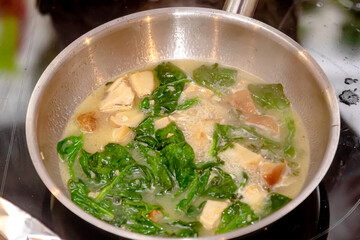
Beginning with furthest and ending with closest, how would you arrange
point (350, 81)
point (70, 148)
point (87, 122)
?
point (350, 81)
point (87, 122)
point (70, 148)

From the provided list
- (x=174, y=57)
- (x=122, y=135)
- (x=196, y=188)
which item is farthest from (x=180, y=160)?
(x=174, y=57)

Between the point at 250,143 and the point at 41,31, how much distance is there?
1.66m

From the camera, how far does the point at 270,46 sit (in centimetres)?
264

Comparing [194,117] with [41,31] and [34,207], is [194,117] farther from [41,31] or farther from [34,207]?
[41,31]

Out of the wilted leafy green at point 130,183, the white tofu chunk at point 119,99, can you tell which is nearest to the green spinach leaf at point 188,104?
the white tofu chunk at point 119,99

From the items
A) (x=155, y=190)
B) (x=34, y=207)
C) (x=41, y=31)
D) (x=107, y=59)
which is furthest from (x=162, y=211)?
(x=41, y=31)

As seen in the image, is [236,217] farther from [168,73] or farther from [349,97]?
[349,97]

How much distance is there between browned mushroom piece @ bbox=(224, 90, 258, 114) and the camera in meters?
Result: 2.51

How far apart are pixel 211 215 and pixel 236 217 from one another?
0.10 meters

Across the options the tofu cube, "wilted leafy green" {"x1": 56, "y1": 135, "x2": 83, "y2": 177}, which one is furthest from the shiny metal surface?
the tofu cube

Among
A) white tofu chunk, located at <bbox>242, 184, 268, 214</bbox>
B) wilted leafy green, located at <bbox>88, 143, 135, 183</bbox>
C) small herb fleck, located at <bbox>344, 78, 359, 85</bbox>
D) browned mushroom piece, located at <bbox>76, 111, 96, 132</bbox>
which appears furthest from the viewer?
small herb fleck, located at <bbox>344, 78, 359, 85</bbox>

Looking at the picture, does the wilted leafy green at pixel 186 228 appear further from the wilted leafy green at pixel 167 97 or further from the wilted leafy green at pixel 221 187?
the wilted leafy green at pixel 167 97

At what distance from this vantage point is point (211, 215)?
2010mm

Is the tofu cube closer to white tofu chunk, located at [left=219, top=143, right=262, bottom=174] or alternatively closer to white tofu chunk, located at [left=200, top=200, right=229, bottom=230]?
white tofu chunk, located at [left=219, top=143, right=262, bottom=174]
